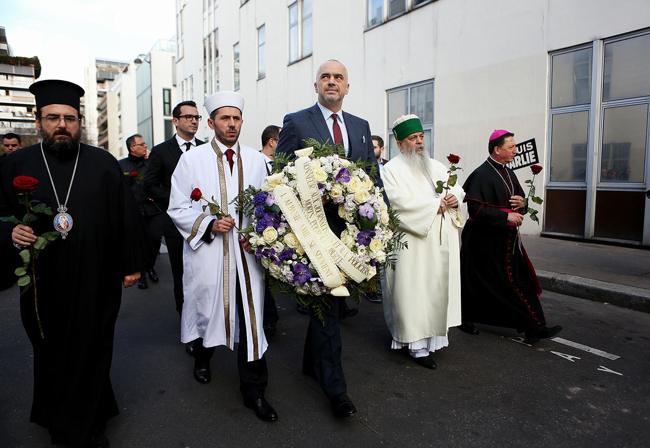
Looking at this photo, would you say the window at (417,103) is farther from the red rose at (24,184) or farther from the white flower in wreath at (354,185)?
the red rose at (24,184)

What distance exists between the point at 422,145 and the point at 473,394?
2096 millimetres

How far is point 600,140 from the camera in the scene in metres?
9.03

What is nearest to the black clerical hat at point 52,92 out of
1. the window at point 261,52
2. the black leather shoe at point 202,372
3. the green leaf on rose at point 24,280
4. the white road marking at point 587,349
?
the green leaf on rose at point 24,280

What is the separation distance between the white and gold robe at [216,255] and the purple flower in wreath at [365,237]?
799mm

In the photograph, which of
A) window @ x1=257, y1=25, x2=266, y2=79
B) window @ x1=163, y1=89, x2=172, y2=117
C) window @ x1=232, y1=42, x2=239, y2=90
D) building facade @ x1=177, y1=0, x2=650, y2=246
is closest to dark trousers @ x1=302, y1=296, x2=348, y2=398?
building facade @ x1=177, y1=0, x2=650, y2=246

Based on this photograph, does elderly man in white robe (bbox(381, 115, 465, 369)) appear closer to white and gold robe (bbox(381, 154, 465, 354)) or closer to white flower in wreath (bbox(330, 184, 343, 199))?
white and gold robe (bbox(381, 154, 465, 354))

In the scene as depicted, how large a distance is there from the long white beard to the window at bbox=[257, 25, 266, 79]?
1792 centimetres

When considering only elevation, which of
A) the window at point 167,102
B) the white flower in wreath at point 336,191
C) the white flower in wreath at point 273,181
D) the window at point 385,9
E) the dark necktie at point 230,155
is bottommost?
the white flower in wreath at point 336,191

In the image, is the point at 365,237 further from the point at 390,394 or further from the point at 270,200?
the point at 390,394

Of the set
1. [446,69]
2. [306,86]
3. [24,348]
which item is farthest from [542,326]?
[306,86]

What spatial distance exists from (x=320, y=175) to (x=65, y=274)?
160 cm

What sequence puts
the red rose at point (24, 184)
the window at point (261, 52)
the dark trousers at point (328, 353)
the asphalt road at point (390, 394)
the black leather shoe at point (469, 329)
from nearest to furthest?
the red rose at point (24, 184) → the asphalt road at point (390, 394) → the dark trousers at point (328, 353) → the black leather shoe at point (469, 329) → the window at point (261, 52)

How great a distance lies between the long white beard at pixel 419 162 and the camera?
14.4ft

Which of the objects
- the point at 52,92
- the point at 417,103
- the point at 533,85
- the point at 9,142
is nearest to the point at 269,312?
the point at 52,92
